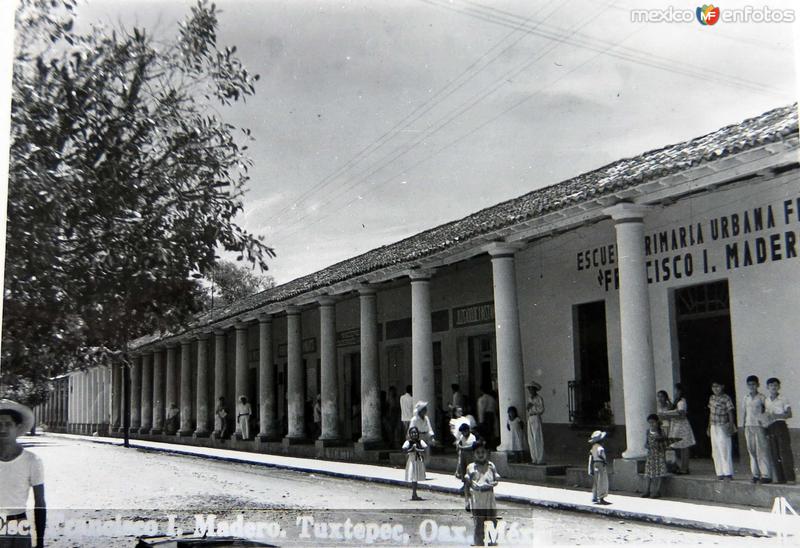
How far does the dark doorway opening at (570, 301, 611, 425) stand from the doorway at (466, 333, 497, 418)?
2690 millimetres

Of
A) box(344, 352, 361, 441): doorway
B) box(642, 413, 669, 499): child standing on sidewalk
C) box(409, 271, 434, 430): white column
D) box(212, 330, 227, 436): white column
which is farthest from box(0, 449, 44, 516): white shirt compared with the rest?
box(212, 330, 227, 436): white column

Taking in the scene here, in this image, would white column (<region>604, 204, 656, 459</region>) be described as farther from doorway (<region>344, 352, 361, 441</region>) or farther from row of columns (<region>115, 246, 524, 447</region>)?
doorway (<region>344, 352, 361, 441</region>)

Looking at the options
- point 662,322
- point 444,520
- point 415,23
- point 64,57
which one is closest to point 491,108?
point 415,23

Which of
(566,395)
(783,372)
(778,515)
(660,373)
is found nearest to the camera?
(778,515)

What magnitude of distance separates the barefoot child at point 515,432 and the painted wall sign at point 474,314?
12.3ft

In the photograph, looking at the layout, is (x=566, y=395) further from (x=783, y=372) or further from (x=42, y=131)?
(x=42, y=131)

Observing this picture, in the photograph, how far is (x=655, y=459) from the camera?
11594mm

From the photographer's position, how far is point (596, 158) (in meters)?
14.5

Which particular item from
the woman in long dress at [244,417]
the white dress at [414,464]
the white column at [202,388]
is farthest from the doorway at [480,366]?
the white column at [202,388]

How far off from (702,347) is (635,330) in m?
1.87

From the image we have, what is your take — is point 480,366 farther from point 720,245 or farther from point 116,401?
point 116,401

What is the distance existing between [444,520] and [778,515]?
3578mm

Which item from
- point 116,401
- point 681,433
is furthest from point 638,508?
point 116,401

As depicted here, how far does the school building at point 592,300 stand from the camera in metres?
11.7
